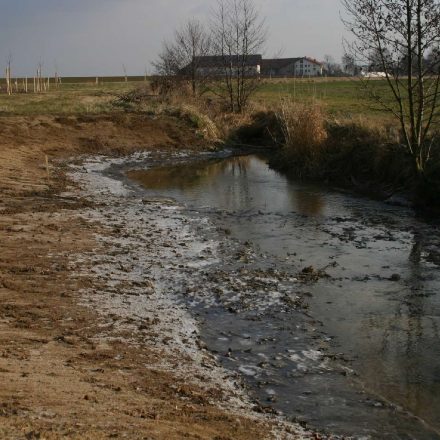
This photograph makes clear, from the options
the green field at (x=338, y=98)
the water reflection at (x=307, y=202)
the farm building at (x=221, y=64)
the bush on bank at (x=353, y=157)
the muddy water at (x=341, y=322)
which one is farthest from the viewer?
the farm building at (x=221, y=64)

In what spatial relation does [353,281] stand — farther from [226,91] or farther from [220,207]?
[226,91]

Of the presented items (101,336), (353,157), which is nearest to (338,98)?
(353,157)

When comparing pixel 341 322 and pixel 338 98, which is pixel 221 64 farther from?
pixel 341 322

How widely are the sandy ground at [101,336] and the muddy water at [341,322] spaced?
1.68 feet

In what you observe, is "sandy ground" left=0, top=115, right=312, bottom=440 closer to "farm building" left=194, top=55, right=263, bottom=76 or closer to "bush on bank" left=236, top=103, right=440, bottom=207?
"bush on bank" left=236, top=103, right=440, bottom=207

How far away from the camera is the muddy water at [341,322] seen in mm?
5340

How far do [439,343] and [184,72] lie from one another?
37.2 metres

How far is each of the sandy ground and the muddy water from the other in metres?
0.51

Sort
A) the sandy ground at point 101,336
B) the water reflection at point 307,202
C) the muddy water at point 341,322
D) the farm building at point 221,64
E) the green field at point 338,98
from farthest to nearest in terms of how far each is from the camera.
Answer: the farm building at point 221,64 → the green field at point 338,98 → the water reflection at point 307,202 → the muddy water at point 341,322 → the sandy ground at point 101,336

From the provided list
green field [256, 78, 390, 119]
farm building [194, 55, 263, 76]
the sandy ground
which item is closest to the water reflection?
green field [256, 78, 390, 119]

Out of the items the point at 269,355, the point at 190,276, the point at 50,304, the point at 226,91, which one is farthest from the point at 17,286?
the point at 226,91

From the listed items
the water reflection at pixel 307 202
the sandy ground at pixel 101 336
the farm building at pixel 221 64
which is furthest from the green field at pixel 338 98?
the sandy ground at pixel 101 336

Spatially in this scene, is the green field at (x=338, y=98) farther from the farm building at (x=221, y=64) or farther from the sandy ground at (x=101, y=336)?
the sandy ground at (x=101, y=336)

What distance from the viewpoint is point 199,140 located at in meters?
28.7
